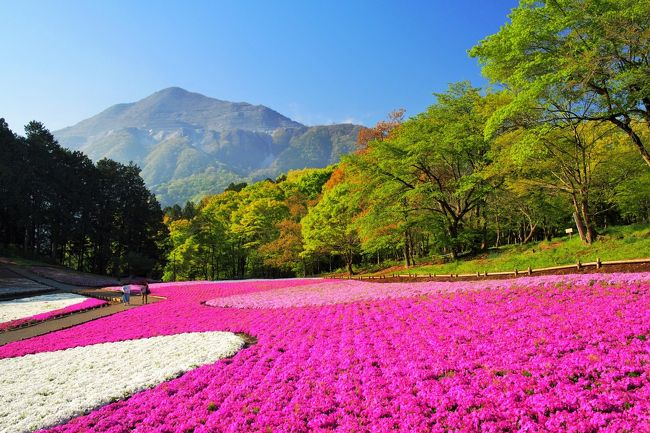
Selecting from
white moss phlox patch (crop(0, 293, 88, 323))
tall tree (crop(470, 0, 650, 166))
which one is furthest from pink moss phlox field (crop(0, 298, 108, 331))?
tall tree (crop(470, 0, 650, 166))

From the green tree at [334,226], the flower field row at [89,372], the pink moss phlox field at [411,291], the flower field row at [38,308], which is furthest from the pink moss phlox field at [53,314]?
the green tree at [334,226]

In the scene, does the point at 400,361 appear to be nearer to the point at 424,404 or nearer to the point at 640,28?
the point at 424,404

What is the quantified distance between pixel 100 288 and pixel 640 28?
5668cm

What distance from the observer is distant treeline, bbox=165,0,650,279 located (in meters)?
19.1

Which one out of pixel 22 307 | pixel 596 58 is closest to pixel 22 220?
pixel 22 307

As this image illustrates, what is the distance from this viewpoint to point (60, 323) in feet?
85.4

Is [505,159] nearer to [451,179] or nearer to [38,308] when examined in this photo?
[451,179]

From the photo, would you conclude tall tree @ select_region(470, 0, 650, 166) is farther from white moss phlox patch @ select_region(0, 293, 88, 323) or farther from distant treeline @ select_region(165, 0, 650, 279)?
white moss phlox patch @ select_region(0, 293, 88, 323)

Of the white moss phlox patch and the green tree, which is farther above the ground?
the green tree

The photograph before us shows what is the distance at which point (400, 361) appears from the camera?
10.3 meters

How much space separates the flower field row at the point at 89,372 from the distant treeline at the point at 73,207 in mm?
54599

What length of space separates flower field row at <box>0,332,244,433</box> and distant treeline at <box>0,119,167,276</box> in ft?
179

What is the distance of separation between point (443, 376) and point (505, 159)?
82.5ft

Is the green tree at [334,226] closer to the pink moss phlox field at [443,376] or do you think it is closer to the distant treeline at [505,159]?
the distant treeline at [505,159]
